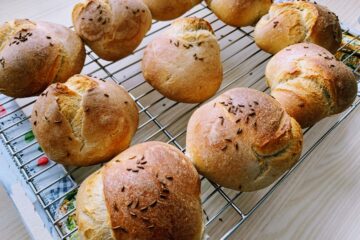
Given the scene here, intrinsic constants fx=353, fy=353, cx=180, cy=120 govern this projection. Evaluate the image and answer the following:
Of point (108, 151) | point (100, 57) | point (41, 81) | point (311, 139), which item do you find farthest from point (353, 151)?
point (41, 81)

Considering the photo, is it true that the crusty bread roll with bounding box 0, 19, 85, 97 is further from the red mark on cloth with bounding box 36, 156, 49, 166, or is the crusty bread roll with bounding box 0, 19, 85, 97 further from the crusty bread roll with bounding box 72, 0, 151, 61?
the red mark on cloth with bounding box 36, 156, 49, 166

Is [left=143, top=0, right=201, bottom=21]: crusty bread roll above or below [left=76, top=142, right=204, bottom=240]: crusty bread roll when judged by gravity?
above

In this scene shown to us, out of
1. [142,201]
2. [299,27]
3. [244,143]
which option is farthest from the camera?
[299,27]

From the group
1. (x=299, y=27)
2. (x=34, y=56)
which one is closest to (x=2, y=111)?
(x=34, y=56)

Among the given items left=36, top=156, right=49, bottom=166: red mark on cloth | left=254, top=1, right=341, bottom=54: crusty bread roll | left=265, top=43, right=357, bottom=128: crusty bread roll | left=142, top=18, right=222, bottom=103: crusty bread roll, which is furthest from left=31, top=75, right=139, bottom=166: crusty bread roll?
left=254, top=1, right=341, bottom=54: crusty bread roll

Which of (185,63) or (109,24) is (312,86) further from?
(109,24)
